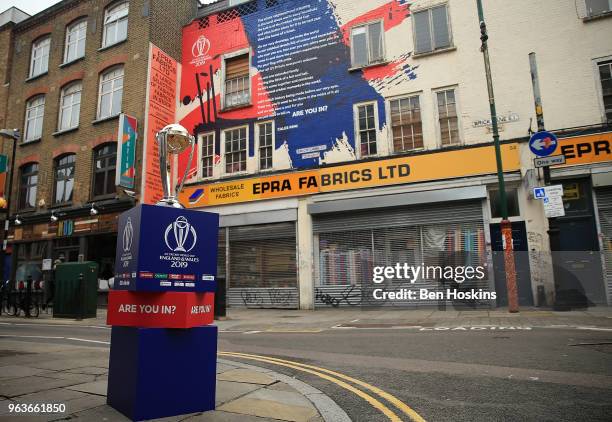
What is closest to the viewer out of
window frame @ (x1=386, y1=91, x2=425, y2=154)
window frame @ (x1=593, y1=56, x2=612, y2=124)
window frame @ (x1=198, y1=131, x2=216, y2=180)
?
window frame @ (x1=593, y1=56, x2=612, y2=124)

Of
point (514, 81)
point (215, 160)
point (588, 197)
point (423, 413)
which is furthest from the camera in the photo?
point (215, 160)

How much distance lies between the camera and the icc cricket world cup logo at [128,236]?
394 cm

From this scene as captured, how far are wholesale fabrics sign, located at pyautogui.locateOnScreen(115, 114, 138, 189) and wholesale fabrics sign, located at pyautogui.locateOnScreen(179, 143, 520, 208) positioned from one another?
282 cm

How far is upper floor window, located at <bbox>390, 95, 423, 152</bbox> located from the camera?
52.6 ft

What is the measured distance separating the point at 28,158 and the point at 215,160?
12.5 m

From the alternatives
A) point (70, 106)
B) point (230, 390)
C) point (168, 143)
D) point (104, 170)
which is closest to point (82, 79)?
point (70, 106)

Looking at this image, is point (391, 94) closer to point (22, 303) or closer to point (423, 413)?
point (423, 413)

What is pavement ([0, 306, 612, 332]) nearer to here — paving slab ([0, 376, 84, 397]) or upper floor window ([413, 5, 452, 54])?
paving slab ([0, 376, 84, 397])

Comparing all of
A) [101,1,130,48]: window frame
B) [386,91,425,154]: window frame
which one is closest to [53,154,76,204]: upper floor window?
[101,1,130,48]: window frame

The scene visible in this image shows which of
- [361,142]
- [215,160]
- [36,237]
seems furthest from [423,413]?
[36,237]

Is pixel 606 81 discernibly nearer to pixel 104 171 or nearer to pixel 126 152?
pixel 126 152

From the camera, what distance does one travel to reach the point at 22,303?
54.0ft

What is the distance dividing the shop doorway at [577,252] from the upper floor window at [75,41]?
24526 millimetres

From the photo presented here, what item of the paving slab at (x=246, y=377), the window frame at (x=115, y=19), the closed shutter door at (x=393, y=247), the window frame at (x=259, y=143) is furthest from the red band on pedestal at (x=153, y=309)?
the window frame at (x=115, y=19)
